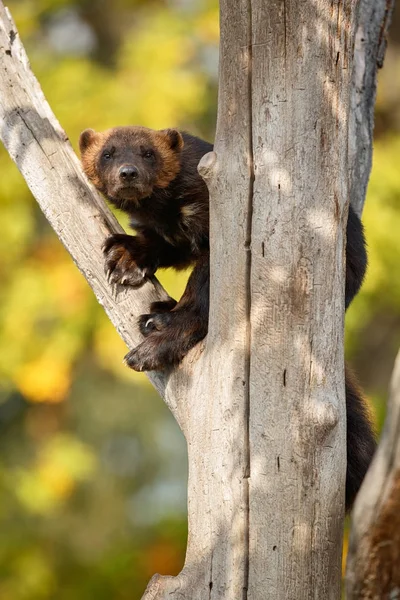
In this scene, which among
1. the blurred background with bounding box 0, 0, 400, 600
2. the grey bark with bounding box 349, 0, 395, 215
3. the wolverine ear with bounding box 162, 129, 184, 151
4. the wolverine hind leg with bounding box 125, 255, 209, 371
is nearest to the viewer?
the wolverine hind leg with bounding box 125, 255, 209, 371

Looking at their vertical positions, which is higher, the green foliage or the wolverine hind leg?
the green foliage

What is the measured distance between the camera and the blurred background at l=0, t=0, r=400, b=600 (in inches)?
452

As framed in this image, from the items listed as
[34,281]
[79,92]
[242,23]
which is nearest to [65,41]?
[79,92]

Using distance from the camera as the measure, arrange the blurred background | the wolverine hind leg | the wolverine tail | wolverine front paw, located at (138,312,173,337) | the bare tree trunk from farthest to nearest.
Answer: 1. the blurred background
2. wolverine front paw, located at (138,312,173,337)
3. the wolverine hind leg
4. the wolverine tail
5. the bare tree trunk

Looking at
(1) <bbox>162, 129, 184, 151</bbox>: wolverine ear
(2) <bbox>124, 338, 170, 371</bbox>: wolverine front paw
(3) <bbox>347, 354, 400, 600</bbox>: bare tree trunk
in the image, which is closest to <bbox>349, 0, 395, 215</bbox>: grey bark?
(1) <bbox>162, 129, 184, 151</bbox>: wolverine ear

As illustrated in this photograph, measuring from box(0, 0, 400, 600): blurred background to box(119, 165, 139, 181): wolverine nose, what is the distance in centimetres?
460

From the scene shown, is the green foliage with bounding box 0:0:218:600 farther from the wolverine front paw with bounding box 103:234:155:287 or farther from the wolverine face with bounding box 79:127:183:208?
the wolverine front paw with bounding box 103:234:155:287

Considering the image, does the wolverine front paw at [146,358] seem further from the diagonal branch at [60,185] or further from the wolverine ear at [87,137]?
the wolverine ear at [87,137]

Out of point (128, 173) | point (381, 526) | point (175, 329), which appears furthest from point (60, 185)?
point (381, 526)

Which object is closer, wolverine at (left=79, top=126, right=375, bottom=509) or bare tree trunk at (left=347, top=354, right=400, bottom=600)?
bare tree trunk at (left=347, top=354, right=400, bottom=600)

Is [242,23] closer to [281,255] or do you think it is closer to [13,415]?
[281,255]

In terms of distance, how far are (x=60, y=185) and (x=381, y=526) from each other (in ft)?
9.22

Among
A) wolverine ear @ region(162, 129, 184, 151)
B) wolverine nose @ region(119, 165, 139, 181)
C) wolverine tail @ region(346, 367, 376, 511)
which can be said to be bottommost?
wolverine tail @ region(346, 367, 376, 511)

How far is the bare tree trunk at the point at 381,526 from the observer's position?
3078mm
